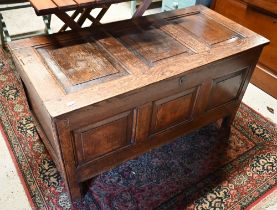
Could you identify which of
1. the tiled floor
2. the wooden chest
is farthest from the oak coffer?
the wooden chest

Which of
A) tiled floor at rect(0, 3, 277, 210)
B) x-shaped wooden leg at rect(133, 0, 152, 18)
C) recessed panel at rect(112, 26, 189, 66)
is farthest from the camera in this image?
x-shaped wooden leg at rect(133, 0, 152, 18)

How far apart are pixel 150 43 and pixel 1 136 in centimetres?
114

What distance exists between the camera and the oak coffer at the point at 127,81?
108cm

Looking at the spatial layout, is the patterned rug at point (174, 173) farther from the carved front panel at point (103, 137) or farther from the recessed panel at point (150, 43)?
the recessed panel at point (150, 43)

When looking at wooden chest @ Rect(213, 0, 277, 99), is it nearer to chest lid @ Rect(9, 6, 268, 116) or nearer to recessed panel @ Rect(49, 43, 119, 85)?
chest lid @ Rect(9, 6, 268, 116)

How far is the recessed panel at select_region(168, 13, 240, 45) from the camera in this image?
1.47 meters

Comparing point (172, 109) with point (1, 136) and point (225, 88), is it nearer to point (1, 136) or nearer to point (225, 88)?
point (225, 88)

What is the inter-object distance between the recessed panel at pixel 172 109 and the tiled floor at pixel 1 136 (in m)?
0.70

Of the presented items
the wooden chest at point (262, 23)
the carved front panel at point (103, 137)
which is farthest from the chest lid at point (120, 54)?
the wooden chest at point (262, 23)

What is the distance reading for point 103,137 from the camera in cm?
120

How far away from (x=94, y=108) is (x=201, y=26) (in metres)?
0.91

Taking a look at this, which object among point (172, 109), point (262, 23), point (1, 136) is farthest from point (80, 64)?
point (262, 23)

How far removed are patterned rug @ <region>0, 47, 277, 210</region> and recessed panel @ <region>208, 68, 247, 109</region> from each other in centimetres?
33

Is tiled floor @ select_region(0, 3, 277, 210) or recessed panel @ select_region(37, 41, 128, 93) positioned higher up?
recessed panel @ select_region(37, 41, 128, 93)
